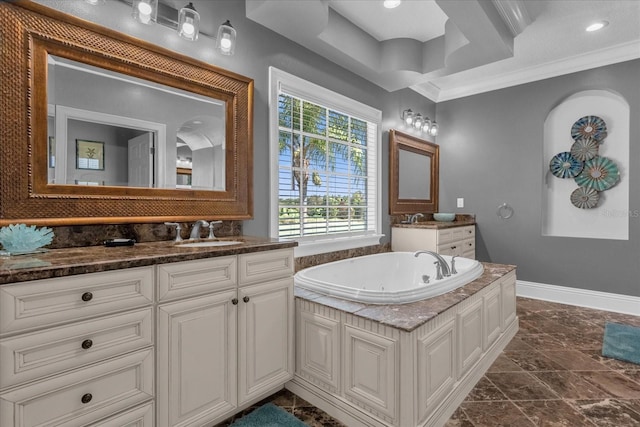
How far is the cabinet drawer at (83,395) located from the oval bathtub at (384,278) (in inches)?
40.3

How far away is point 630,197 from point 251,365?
3955 mm

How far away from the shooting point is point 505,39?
269 cm

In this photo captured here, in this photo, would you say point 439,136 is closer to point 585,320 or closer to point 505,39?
point 505,39

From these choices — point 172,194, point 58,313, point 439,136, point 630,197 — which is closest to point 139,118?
point 172,194

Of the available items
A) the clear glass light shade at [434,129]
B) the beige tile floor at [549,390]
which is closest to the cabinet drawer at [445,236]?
the beige tile floor at [549,390]

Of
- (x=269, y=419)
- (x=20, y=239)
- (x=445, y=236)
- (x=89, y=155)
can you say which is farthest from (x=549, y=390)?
(x=89, y=155)

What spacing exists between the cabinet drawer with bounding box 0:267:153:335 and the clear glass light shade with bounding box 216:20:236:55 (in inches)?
54.9

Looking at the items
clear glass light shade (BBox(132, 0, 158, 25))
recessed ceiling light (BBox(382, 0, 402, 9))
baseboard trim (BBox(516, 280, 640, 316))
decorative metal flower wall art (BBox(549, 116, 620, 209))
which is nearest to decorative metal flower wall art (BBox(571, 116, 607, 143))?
decorative metal flower wall art (BBox(549, 116, 620, 209))

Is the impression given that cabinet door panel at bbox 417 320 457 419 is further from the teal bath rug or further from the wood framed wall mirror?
the wood framed wall mirror

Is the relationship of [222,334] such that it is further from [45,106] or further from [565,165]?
[565,165]

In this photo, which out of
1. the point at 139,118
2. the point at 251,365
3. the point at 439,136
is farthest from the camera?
the point at 439,136

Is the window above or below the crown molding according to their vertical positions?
below

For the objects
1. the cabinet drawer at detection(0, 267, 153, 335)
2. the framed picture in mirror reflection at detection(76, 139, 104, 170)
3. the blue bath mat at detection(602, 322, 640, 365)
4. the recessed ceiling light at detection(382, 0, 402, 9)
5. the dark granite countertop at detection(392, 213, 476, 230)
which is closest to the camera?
the cabinet drawer at detection(0, 267, 153, 335)

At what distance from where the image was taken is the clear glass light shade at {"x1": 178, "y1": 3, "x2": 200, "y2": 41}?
1.80m
